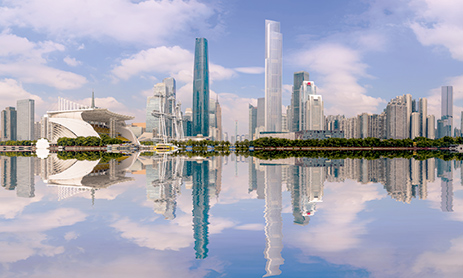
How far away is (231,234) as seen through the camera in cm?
1092

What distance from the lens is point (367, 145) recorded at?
411 ft

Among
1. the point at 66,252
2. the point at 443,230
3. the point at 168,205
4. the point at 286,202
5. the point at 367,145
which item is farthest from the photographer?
the point at 367,145

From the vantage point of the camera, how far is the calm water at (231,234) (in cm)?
828

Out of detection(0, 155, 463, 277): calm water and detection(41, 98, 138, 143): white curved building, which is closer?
detection(0, 155, 463, 277): calm water

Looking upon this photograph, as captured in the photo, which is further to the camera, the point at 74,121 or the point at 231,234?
the point at 74,121

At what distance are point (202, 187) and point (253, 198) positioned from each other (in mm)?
4721

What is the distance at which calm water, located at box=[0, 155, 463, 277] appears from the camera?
27.2ft

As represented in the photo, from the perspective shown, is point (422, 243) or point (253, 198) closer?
point (422, 243)

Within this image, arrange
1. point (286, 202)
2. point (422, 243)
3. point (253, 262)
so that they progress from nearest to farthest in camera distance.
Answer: point (253, 262)
point (422, 243)
point (286, 202)

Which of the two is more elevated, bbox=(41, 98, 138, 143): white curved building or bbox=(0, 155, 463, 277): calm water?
bbox=(41, 98, 138, 143): white curved building

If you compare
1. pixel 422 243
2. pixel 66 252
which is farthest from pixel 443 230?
pixel 66 252

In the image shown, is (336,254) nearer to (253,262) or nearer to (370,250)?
(370,250)

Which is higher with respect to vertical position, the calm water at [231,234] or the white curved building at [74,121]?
the white curved building at [74,121]

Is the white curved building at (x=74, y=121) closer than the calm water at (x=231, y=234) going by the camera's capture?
No
